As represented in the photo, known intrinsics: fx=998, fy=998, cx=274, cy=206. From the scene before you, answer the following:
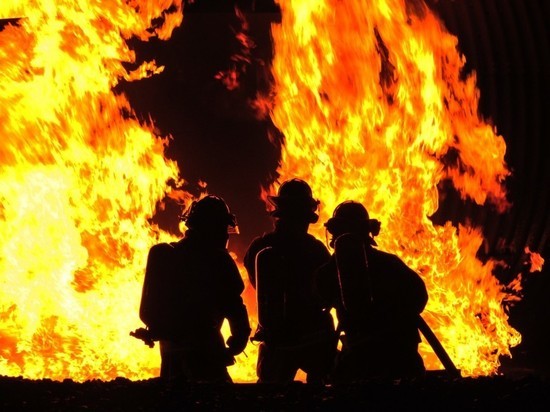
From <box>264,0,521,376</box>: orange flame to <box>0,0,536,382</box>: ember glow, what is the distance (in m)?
0.02

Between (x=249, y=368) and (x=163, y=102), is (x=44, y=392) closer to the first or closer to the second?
(x=249, y=368)

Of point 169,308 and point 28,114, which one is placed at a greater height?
point 28,114

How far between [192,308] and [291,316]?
748mm

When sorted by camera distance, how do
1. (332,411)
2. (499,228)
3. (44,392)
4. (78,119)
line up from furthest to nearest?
1. (499,228)
2. (78,119)
3. (44,392)
4. (332,411)

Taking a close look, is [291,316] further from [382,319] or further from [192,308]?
[382,319]

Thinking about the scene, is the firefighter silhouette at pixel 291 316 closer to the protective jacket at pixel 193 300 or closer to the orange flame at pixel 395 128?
the protective jacket at pixel 193 300

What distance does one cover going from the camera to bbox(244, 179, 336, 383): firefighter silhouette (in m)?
6.62

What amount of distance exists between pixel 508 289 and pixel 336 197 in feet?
7.02

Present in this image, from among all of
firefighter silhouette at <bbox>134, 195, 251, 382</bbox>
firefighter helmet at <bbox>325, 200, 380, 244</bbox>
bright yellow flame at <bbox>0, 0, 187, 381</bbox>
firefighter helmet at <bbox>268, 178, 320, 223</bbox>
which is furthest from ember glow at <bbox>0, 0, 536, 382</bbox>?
firefighter helmet at <bbox>325, 200, 380, 244</bbox>

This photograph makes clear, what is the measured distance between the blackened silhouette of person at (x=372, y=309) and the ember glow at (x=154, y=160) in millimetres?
2991

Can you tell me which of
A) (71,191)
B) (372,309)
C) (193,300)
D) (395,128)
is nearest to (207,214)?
(193,300)

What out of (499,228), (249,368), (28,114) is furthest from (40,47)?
(499,228)

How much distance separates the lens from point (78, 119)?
9648 mm

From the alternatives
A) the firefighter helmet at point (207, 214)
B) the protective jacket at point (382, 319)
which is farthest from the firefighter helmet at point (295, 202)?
the protective jacket at point (382, 319)
